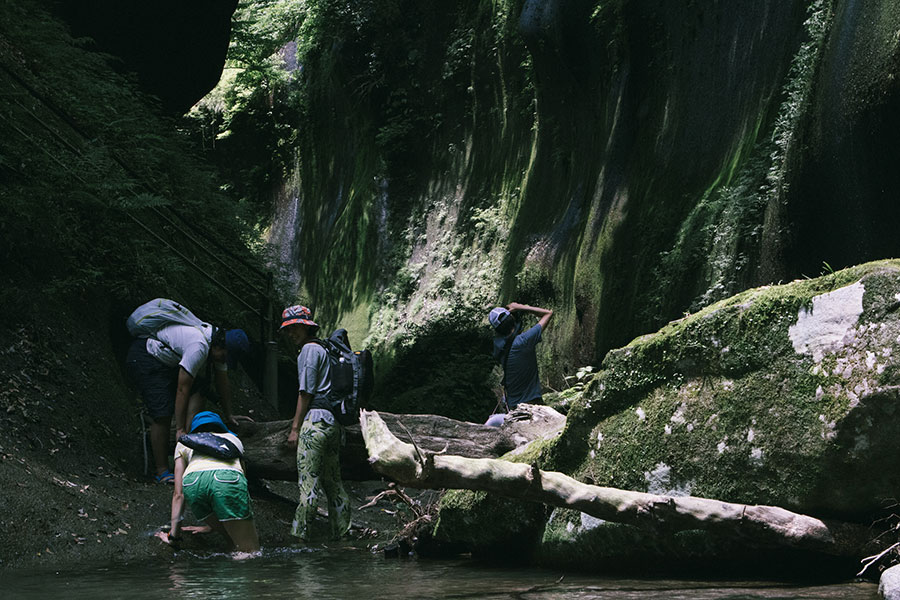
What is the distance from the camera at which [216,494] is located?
6289 millimetres

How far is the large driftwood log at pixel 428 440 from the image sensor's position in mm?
7602

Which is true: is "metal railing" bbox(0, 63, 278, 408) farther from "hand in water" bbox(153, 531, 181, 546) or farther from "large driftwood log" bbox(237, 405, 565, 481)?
"hand in water" bbox(153, 531, 181, 546)

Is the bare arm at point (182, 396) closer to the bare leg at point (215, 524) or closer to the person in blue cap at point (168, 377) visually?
the person in blue cap at point (168, 377)

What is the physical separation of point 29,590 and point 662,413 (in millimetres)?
3608

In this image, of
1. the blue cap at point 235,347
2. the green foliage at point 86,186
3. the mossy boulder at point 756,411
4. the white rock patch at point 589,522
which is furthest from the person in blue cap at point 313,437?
the white rock patch at point 589,522

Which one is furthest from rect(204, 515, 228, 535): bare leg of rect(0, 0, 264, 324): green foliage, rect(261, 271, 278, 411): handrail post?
rect(261, 271, 278, 411): handrail post

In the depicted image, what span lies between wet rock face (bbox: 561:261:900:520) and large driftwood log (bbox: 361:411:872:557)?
0.17 meters

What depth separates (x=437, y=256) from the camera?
1839 cm

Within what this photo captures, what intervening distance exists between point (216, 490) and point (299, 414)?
1.32 metres

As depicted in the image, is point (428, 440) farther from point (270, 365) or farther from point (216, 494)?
point (270, 365)

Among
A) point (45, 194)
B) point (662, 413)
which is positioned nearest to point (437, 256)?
point (45, 194)

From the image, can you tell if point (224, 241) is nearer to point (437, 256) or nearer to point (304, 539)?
point (437, 256)

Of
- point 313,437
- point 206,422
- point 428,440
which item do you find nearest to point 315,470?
point 313,437

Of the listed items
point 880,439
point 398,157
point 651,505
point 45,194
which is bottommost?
point 651,505
